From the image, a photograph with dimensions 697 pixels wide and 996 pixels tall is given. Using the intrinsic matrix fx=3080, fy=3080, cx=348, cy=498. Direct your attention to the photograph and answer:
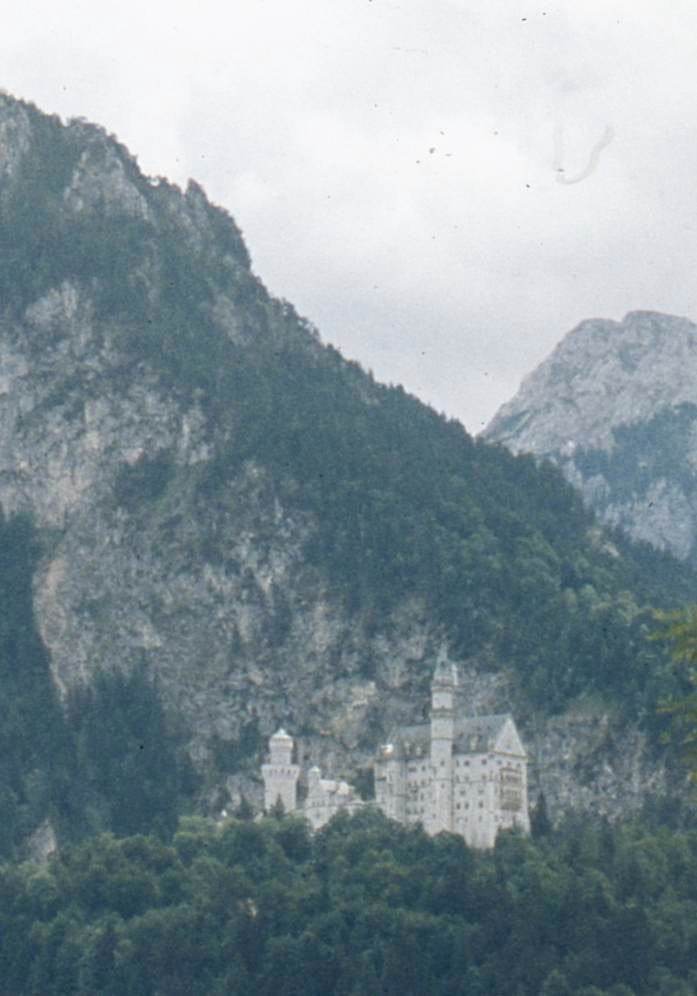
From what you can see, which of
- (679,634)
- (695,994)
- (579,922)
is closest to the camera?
(679,634)

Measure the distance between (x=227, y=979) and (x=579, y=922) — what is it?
22.3m

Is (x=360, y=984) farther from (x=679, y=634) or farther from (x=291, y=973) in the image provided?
(x=679, y=634)

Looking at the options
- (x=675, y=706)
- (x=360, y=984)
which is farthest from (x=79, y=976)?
(x=675, y=706)

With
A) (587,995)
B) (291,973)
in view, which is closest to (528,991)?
(587,995)

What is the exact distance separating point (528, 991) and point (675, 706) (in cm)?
10865

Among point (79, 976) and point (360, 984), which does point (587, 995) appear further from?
point (79, 976)

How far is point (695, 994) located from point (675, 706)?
105 metres

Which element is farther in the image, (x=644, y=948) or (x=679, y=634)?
(x=644, y=948)

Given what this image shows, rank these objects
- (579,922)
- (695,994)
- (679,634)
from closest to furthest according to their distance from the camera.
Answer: (679,634), (695,994), (579,922)

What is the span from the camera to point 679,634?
7731cm

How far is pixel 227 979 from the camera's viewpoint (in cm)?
19200

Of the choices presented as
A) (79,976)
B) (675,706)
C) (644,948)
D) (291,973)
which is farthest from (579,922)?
(675,706)

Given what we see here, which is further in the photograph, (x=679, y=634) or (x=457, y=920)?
(x=457, y=920)

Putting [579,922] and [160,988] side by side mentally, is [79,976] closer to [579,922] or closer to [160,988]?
[160,988]
